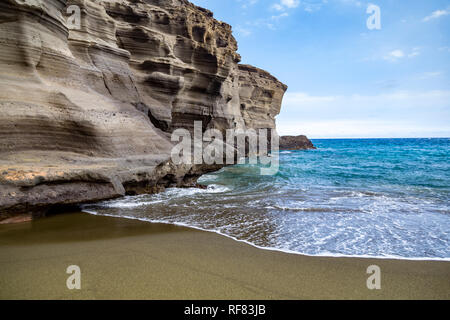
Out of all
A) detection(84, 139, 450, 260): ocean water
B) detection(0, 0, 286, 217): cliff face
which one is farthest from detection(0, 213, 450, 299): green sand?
detection(0, 0, 286, 217): cliff face

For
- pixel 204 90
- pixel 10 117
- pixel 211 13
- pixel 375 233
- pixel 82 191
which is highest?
pixel 211 13

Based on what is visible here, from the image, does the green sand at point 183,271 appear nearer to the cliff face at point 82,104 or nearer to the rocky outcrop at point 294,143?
the cliff face at point 82,104

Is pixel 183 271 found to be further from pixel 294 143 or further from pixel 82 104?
pixel 294 143

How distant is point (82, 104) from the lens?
7.89m

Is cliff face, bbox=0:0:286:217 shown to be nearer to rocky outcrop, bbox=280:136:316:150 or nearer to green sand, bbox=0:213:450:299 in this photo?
green sand, bbox=0:213:450:299

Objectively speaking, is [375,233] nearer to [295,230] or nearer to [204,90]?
[295,230]

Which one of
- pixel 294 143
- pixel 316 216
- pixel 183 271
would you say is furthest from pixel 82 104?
pixel 294 143

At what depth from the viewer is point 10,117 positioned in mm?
6195

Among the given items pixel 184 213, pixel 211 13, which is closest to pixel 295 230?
pixel 184 213

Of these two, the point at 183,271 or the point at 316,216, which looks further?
the point at 316,216

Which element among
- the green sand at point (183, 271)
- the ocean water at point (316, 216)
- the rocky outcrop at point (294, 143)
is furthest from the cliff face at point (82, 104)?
the rocky outcrop at point (294, 143)

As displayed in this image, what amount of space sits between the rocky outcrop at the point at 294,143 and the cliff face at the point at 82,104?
38.1 meters

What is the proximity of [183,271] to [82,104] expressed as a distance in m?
6.57
